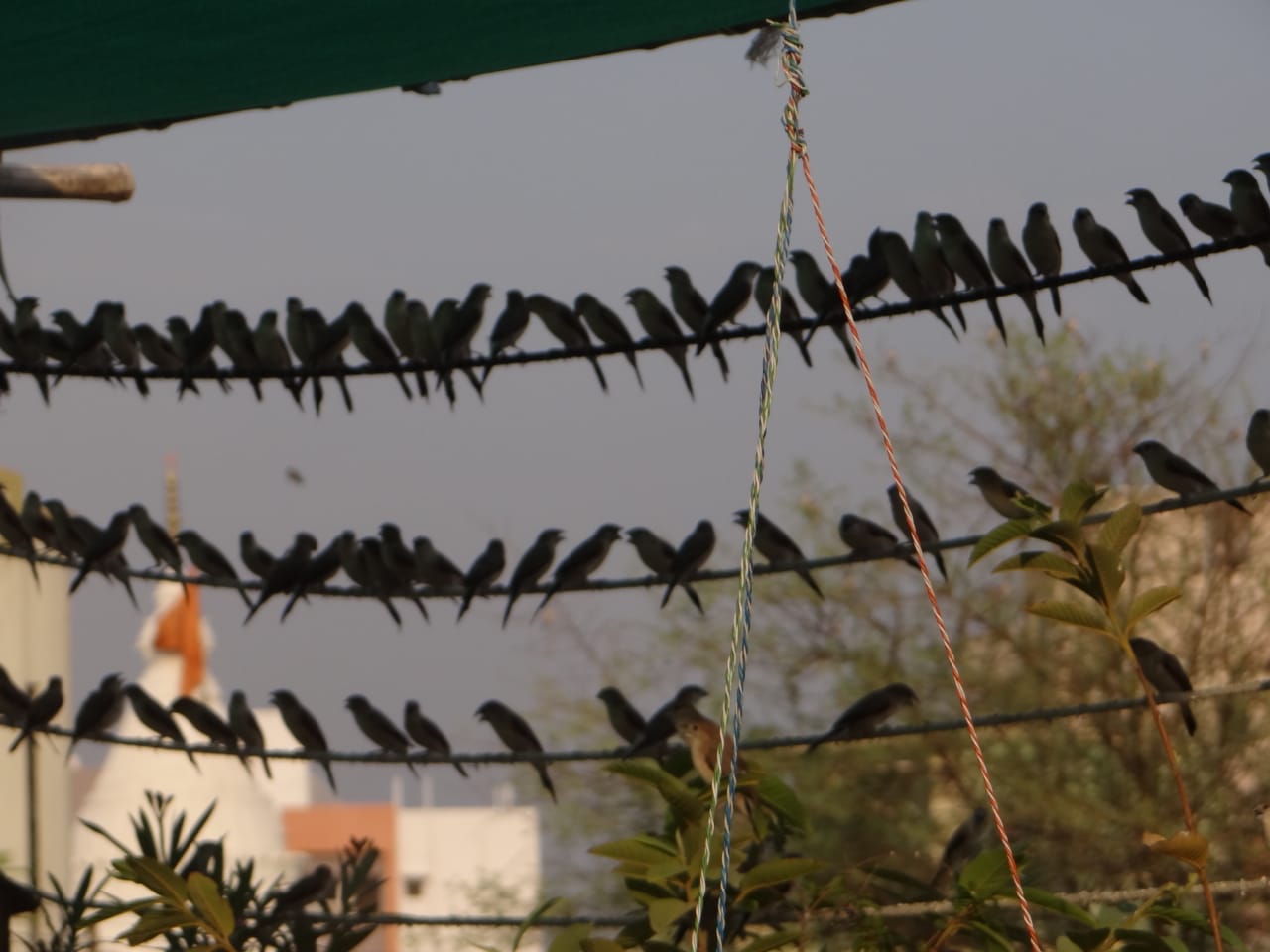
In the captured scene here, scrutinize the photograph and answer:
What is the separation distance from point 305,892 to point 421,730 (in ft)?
5.83

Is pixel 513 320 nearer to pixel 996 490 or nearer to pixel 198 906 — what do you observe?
pixel 996 490

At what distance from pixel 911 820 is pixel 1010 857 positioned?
467 inches

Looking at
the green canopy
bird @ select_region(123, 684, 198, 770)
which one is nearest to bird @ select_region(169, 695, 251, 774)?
bird @ select_region(123, 684, 198, 770)

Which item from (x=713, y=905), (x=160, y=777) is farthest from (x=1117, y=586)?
(x=160, y=777)

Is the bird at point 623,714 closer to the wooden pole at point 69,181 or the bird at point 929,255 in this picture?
the bird at point 929,255

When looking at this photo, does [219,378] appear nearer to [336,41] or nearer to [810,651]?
[336,41]

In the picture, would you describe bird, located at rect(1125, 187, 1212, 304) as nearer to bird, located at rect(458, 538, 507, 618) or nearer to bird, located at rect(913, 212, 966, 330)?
bird, located at rect(913, 212, 966, 330)

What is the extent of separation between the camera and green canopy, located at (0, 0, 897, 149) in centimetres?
338

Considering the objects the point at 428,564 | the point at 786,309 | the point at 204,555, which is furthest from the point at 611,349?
the point at 204,555

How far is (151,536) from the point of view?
5984 mm

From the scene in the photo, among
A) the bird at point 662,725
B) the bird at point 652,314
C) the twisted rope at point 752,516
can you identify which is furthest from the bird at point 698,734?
the twisted rope at point 752,516

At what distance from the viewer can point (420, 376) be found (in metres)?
4.59

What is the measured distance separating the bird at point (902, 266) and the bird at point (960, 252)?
98 mm

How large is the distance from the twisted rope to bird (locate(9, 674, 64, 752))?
119 inches
